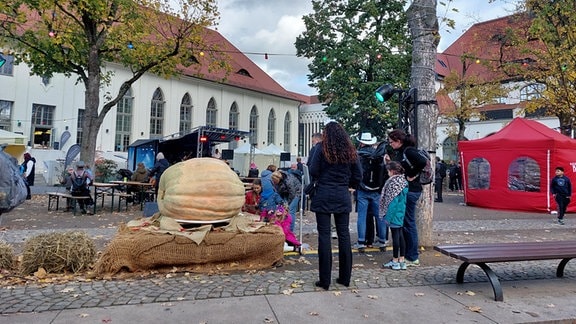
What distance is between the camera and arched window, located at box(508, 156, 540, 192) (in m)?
14.3

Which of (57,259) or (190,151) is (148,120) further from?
(57,259)

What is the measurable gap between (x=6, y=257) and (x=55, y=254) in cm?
71

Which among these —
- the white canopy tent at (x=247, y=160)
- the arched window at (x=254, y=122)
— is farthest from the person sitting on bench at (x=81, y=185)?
the arched window at (x=254, y=122)

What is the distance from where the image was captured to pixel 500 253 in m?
4.73

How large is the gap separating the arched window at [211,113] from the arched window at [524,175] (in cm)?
3144

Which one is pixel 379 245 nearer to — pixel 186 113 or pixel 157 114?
pixel 157 114

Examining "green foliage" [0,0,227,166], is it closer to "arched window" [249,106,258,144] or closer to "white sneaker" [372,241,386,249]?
"white sneaker" [372,241,386,249]

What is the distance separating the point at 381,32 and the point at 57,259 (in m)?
26.4

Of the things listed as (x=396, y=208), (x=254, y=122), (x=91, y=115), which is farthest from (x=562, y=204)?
(x=254, y=122)

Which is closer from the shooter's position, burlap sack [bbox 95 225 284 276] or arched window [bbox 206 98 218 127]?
burlap sack [bbox 95 225 284 276]

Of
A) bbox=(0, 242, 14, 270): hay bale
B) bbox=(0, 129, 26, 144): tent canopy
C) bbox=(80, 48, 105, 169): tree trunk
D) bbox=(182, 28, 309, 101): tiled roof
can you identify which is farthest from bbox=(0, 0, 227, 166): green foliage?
bbox=(182, 28, 309, 101): tiled roof

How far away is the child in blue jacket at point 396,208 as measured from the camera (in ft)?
18.5

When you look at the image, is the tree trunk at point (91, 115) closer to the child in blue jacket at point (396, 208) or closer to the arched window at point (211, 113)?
the child in blue jacket at point (396, 208)

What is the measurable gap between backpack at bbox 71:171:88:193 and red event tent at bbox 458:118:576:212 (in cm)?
1366
